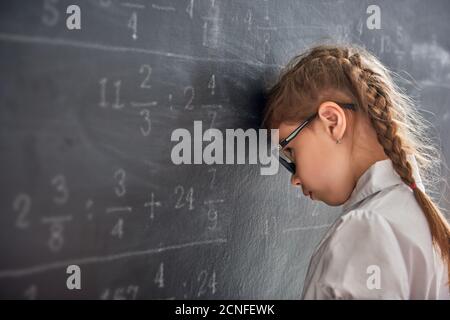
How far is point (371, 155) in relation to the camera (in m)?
1.24

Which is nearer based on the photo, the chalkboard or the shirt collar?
the chalkboard

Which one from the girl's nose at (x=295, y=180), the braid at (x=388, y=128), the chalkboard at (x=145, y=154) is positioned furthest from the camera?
the girl's nose at (x=295, y=180)

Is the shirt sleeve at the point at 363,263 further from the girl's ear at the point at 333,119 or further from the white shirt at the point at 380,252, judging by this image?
the girl's ear at the point at 333,119

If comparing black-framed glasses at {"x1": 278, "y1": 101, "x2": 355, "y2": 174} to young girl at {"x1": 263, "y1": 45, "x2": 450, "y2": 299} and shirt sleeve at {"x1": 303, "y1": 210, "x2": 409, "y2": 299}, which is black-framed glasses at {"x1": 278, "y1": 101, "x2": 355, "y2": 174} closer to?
young girl at {"x1": 263, "y1": 45, "x2": 450, "y2": 299}

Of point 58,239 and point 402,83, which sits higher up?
point 402,83

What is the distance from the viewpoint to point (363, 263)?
41.2 inches

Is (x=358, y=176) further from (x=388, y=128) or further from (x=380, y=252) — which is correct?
(x=380, y=252)

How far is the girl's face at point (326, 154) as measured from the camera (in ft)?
4.00

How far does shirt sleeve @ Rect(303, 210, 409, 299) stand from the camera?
1.04 m

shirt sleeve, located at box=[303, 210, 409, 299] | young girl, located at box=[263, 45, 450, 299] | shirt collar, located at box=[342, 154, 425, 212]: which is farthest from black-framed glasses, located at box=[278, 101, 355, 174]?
shirt sleeve, located at box=[303, 210, 409, 299]

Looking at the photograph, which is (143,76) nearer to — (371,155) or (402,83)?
(371,155)

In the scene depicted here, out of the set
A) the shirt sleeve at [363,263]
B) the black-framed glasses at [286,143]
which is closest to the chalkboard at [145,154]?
the black-framed glasses at [286,143]

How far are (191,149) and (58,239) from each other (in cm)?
34

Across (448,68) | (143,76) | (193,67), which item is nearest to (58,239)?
(143,76)
